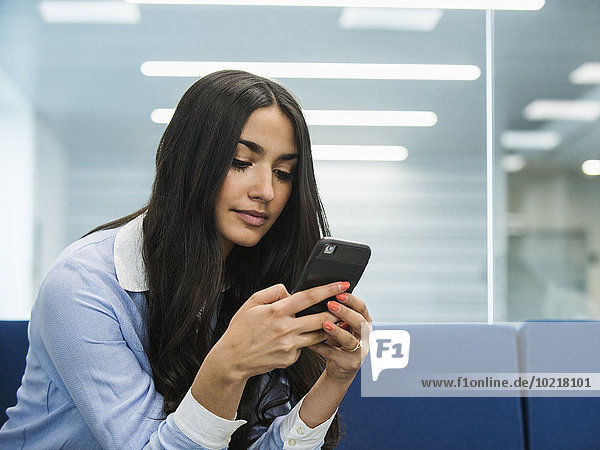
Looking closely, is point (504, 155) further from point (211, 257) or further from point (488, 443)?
point (211, 257)

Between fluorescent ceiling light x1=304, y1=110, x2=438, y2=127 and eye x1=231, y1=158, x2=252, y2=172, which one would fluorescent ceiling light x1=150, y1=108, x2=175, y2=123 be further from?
eye x1=231, y1=158, x2=252, y2=172

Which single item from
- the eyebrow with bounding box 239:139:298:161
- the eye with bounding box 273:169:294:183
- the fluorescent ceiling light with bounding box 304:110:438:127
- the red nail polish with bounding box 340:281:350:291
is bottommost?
the red nail polish with bounding box 340:281:350:291

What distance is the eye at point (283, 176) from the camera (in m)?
1.15

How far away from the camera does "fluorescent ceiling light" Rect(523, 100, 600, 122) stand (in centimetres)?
256

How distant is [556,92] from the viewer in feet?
8.45

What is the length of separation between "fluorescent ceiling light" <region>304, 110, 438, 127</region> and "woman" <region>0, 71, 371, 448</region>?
1.34m

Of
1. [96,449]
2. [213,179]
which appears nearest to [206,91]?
[213,179]

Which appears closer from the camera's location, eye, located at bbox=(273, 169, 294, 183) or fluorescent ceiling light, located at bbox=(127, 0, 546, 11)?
eye, located at bbox=(273, 169, 294, 183)

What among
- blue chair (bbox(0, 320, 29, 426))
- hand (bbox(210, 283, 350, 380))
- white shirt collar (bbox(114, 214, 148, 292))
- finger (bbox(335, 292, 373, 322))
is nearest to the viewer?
hand (bbox(210, 283, 350, 380))

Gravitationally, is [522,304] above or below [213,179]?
below

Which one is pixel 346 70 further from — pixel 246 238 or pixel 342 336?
pixel 342 336

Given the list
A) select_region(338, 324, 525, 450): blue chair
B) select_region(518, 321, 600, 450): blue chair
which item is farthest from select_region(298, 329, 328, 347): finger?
select_region(518, 321, 600, 450): blue chair

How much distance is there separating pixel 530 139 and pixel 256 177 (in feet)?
5.88

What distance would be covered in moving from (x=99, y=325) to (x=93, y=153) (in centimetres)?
168
